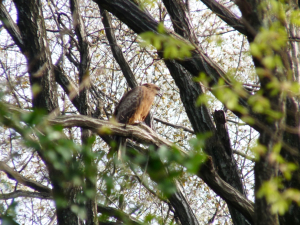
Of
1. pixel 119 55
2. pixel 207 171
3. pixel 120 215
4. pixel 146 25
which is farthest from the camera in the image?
pixel 119 55

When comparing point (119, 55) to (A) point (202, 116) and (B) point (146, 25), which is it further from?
(B) point (146, 25)

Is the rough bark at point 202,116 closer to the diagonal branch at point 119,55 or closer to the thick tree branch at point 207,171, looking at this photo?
the thick tree branch at point 207,171

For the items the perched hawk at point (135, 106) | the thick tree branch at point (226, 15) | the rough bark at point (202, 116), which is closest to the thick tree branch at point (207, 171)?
the rough bark at point (202, 116)

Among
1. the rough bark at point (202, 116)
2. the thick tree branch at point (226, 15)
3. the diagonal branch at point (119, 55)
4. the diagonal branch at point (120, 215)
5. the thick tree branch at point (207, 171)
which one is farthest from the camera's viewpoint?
the diagonal branch at point (119, 55)

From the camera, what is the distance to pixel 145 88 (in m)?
5.92

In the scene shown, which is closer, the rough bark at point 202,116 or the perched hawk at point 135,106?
the rough bark at point 202,116

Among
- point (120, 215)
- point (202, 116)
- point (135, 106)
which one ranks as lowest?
point (120, 215)

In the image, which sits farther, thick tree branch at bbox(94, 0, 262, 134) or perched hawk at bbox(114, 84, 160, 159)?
perched hawk at bbox(114, 84, 160, 159)

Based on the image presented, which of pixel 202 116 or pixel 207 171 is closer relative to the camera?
pixel 207 171

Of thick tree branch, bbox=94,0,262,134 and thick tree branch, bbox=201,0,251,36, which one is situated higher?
thick tree branch, bbox=201,0,251,36

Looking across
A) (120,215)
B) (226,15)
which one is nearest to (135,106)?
(226,15)

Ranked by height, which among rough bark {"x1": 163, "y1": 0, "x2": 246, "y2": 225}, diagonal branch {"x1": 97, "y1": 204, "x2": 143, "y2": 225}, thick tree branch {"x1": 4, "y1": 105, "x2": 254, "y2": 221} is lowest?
diagonal branch {"x1": 97, "y1": 204, "x2": 143, "y2": 225}

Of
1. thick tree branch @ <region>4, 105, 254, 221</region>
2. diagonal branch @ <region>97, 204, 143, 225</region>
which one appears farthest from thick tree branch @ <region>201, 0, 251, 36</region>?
diagonal branch @ <region>97, 204, 143, 225</region>

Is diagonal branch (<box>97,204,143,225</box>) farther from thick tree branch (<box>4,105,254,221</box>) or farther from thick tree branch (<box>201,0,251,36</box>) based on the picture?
thick tree branch (<box>201,0,251,36</box>)
